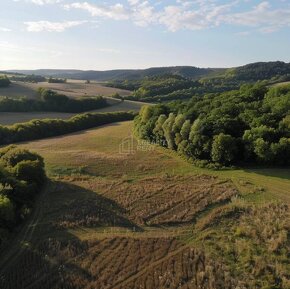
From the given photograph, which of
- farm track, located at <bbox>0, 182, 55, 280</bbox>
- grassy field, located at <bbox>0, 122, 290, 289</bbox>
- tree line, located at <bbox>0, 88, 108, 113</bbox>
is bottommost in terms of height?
farm track, located at <bbox>0, 182, 55, 280</bbox>

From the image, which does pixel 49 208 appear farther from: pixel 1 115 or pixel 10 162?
pixel 1 115

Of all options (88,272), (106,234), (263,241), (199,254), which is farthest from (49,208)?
(263,241)

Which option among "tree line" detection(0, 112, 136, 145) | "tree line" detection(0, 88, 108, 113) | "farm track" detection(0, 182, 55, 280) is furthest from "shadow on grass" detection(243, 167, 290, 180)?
"tree line" detection(0, 88, 108, 113)

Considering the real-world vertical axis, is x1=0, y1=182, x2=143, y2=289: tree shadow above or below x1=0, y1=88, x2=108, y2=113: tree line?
below

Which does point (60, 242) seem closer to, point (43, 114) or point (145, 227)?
point (145, 227)

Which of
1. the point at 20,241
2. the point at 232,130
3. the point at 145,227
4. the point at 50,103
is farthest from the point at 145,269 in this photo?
the point at 50,103

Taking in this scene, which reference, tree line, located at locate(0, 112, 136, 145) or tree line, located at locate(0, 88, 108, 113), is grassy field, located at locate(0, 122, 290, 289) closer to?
tree line, located at locate(0, 112, 136, 145)
